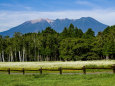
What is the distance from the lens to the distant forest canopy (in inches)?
3672

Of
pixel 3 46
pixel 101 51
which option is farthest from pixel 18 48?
pixel 101 51

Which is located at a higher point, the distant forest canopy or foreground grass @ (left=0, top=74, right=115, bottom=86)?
the distant forest canopy

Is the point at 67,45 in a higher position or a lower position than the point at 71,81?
higher

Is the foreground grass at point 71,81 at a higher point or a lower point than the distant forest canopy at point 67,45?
lower

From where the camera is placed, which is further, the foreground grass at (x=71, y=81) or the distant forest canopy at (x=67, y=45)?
the distant forest canopy at (x=67, y=45)

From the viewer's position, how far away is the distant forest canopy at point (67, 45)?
93.3 metres

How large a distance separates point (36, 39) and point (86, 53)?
3063cm

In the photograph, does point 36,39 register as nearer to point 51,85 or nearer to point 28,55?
point 28,55

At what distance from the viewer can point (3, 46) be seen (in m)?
110

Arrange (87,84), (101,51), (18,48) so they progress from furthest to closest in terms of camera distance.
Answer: (18,48) < (101,51) < (87,84)

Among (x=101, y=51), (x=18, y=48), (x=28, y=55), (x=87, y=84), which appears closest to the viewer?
(x=87, y=84)

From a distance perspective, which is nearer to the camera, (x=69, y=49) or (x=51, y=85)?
(x=51, y=85)

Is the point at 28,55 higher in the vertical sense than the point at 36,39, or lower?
lower

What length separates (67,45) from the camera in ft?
310
